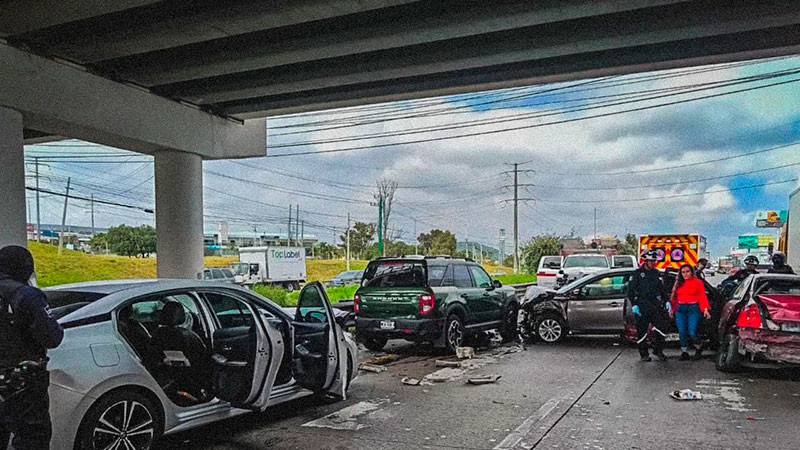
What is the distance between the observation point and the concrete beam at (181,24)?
8.96 meters

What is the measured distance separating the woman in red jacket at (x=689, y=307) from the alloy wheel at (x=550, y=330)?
2494 mm

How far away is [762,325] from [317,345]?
20.3ft

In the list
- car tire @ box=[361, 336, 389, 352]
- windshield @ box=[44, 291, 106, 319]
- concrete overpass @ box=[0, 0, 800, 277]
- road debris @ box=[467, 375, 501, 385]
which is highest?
concrete overpass @ box=[0, 0, 800, 277]

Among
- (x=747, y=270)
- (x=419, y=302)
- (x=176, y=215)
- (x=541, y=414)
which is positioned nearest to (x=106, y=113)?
(x=176, y=215)

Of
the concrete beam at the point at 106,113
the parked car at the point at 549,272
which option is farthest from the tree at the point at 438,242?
the concrete beam at the point at 106,113

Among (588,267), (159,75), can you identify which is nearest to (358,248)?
(588,267)

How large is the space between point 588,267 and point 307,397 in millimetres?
18713

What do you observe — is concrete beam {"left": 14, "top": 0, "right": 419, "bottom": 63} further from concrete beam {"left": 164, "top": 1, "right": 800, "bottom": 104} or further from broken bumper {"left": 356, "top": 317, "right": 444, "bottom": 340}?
broken bumper {"left": 356, "top": 317, "right": 444, "bottom": 340}

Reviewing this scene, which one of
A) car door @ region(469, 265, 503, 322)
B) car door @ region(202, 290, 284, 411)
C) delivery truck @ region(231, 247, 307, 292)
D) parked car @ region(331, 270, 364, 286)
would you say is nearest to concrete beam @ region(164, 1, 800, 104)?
car door @ region(469, 265, 503, 322)

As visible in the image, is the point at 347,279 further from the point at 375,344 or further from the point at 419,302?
the point at 419,302

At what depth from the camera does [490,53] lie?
1106 centimetres

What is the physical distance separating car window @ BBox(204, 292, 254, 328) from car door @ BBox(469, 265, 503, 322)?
5.96 m

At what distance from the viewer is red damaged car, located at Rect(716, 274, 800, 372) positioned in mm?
8352

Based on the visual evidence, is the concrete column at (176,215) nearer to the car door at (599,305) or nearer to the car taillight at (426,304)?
the car taillight at (426,304)
